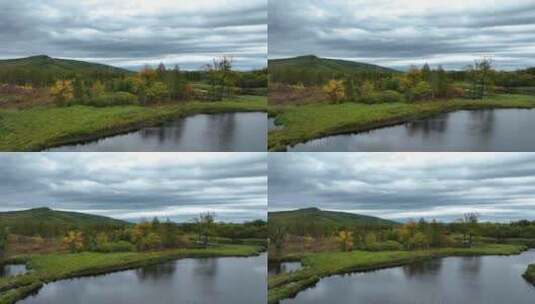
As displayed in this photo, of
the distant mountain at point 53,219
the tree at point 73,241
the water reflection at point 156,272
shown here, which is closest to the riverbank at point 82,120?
the distant mountain at point 53,219

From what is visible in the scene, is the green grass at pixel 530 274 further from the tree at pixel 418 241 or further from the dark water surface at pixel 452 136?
the dark water surface at pixel 452 136

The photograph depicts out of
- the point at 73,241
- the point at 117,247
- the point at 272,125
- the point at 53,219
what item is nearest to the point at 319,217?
the point at 272,125

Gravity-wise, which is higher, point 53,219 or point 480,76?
point 480,76

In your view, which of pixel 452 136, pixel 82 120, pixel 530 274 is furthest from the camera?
pixel 82 120

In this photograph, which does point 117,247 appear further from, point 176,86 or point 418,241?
point 418,241

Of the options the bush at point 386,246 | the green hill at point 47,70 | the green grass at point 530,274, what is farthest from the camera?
the bush at point 386,246

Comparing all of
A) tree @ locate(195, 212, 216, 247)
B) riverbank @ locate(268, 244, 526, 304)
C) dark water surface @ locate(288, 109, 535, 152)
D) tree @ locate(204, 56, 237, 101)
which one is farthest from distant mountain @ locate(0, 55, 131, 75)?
riverbank @ locate(268, 244, 526, 304)
